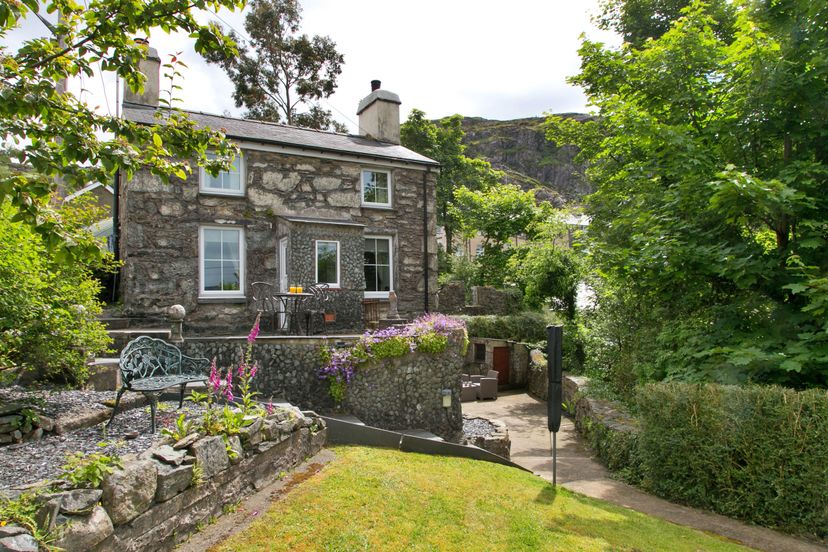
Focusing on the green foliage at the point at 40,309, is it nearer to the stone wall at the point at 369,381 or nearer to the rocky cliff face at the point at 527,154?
the stone wall at the point at 369,381

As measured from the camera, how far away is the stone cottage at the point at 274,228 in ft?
39.5

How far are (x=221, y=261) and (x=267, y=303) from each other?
170 centimetres

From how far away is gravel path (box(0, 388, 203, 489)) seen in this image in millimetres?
4055

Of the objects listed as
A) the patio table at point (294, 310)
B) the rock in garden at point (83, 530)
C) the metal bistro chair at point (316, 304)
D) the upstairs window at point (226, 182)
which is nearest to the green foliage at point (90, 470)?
the rock in garden at point (83, 530)

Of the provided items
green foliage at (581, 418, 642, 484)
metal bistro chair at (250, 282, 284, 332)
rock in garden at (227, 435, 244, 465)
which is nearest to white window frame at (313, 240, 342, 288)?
metal bistro chair at (250, 282, 284, 332)

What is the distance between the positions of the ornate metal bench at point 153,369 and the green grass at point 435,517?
173 centimetres

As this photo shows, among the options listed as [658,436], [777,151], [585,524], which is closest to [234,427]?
[585,524]

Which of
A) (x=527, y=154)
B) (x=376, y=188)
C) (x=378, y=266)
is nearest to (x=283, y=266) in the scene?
(x=378, y=266)

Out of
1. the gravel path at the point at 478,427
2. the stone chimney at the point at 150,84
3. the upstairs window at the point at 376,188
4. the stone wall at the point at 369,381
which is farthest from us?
the upstairs window at the point at 376,188

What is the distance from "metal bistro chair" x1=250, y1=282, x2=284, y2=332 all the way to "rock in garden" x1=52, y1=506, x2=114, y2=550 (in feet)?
29.1

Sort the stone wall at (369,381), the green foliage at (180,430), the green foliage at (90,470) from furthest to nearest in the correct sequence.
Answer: the stone wall at (369,381)
the green foliage at (180,430)
the green foliage at (90,470)

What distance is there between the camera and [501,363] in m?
19.3

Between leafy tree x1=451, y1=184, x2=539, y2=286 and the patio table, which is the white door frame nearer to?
the patio table

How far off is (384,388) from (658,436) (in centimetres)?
466
